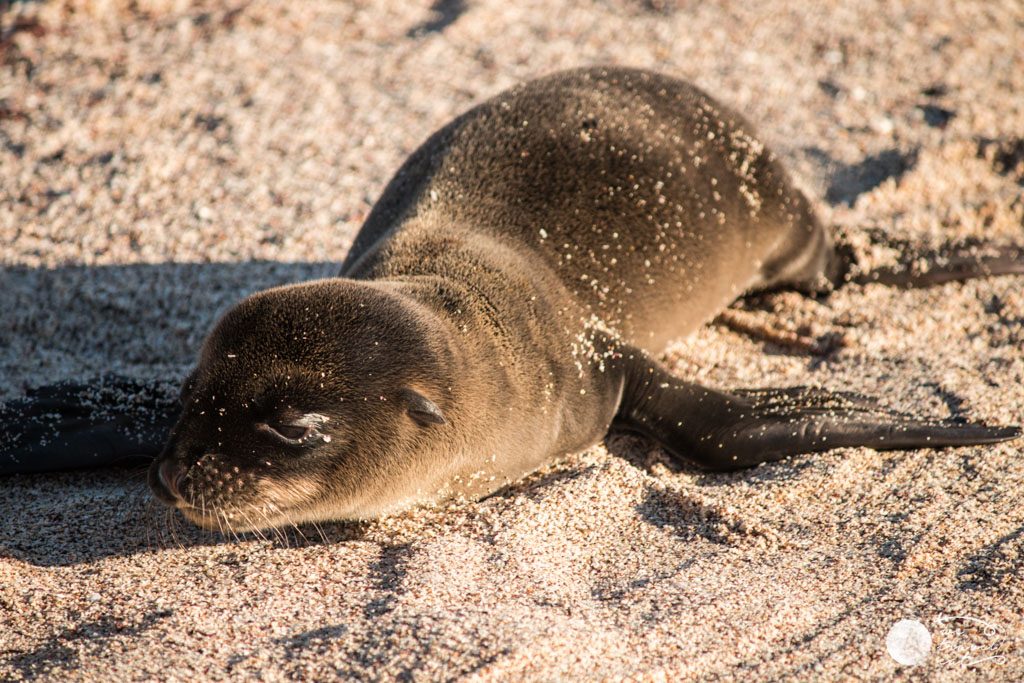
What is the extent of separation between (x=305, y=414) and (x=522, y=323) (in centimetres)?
108

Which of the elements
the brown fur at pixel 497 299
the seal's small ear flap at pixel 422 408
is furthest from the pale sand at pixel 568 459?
the seal's small ear flap at pixel 422 408

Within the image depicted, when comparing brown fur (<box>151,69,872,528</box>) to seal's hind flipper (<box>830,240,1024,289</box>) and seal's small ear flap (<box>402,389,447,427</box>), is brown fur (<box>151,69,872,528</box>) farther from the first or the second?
seal's hind flipper (<box>830,240,1024,289</box>)

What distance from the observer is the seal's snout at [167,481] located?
3.46 metres

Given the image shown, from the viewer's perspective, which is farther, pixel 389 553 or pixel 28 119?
pixel 28 119

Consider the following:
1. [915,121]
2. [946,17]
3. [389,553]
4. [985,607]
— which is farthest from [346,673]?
[946,17]

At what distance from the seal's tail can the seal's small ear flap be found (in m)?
1.18

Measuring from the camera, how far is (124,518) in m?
3.93

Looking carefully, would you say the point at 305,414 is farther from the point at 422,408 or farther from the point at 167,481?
the point at 167,481

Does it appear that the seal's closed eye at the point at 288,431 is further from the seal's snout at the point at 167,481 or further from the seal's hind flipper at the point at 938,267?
the seal's hind flipper at the point at 938,267

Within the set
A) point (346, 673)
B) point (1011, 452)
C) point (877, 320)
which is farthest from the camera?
point (877, 320)

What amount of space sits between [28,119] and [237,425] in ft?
14.6

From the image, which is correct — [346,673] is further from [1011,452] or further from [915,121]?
[915,121]

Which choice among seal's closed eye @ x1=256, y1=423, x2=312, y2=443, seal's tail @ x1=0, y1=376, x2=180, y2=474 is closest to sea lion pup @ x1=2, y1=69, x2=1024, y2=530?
seal's closed eye @ x1=256, y1=423, x2=312, y2=443

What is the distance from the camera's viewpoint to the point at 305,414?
11.4 feet
